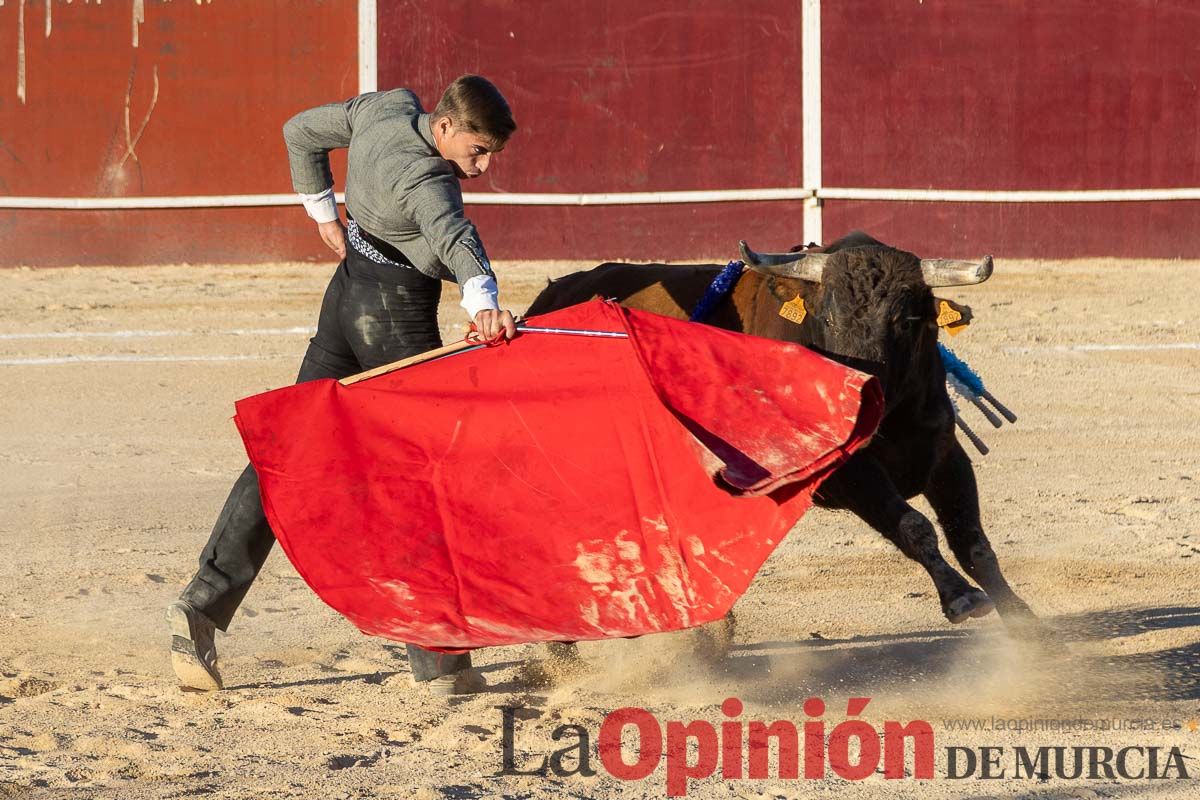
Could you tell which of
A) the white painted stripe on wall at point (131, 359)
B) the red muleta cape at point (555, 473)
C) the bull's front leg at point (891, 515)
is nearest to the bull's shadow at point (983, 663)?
the bull's front leg at point (891, 515)

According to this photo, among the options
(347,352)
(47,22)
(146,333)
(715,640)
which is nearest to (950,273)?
(715,640)

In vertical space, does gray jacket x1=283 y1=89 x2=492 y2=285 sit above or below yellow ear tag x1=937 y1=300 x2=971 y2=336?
Result: above

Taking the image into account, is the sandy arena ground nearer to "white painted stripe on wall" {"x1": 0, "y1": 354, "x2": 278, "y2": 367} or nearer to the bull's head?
"white painted stripe on wall" {"x1": 0, "y1": 354, "x2": 278, "y2": 367}

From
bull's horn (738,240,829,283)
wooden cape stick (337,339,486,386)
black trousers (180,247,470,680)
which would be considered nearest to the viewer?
wooden cape stick (337,339,486,386)

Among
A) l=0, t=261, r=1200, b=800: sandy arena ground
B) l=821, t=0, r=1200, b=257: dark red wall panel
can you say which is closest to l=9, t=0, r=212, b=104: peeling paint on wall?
l=0, t=261, r=1200, b=800: sandy arena ground

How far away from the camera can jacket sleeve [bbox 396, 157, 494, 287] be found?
3.12m

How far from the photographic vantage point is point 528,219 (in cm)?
1077

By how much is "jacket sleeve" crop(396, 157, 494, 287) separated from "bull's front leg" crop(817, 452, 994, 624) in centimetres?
94

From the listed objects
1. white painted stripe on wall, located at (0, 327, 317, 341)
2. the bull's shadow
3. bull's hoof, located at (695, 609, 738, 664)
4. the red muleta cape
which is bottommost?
the bull's shadow

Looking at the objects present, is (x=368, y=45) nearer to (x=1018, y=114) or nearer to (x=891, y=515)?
(x=1018, y=114)

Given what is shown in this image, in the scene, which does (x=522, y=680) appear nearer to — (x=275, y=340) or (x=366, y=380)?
(x=366, y=380)

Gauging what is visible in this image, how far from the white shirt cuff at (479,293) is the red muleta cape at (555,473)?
27 cm

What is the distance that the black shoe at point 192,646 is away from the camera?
3.54 metres

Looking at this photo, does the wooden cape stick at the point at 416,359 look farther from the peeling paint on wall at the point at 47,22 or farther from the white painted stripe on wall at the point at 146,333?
the peeling paint on wall at the point at 47,22
